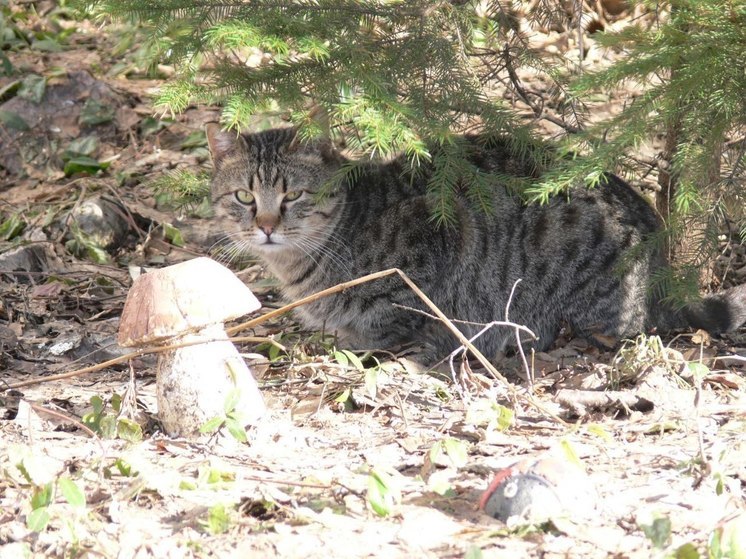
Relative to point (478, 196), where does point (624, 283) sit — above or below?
below

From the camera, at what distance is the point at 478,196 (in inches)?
182

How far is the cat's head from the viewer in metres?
5.03

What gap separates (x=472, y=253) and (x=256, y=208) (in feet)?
3.89

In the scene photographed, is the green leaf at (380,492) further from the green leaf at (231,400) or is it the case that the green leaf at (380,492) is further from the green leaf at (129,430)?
the green leaf at (129,430)

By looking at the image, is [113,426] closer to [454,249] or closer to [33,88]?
[454,249]

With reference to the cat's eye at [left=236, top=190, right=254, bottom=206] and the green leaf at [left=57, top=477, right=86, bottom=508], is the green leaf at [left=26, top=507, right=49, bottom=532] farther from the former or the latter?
the cat's eye at [left=236, top=190, right=254, bottom=206]

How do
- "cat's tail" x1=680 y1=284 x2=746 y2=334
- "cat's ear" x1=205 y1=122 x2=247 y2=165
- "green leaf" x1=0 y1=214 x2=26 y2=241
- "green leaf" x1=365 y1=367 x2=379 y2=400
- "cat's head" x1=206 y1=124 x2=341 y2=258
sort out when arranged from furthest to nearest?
1. "green leaf" x1=0 y1=214 x2=26 y2=241
2. "cat's ear" x1=205 y1=122 x2=247 y2=165
3. "cat's head" x1=206 y1=124 x2=341 y2=258
4. "cat's tail" x1=680 y1=284 x2=746 y2=334
5. "green leaf" x1=365 y1=367 x2=379 y2=400

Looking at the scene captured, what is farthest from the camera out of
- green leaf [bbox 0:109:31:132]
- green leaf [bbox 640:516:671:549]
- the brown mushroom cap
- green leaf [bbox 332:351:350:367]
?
green leaf [bbox 0:109:31:132]

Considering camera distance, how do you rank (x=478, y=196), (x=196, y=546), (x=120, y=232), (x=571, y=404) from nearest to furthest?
1. (x=196, y=546)
2. (x=571, y=404)
3. (x=478, y=196)
4. (x=120, y=232)

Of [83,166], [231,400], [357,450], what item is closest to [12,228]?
[83,166]

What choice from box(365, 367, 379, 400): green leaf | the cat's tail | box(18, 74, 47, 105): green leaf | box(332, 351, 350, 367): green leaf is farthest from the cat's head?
box(18, 74, 47, 105): green leaf

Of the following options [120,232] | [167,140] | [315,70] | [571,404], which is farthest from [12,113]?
[571,404]

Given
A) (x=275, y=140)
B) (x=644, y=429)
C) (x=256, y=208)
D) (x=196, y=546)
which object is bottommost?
(x=196, y=546)

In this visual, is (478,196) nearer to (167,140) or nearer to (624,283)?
(624,283)
